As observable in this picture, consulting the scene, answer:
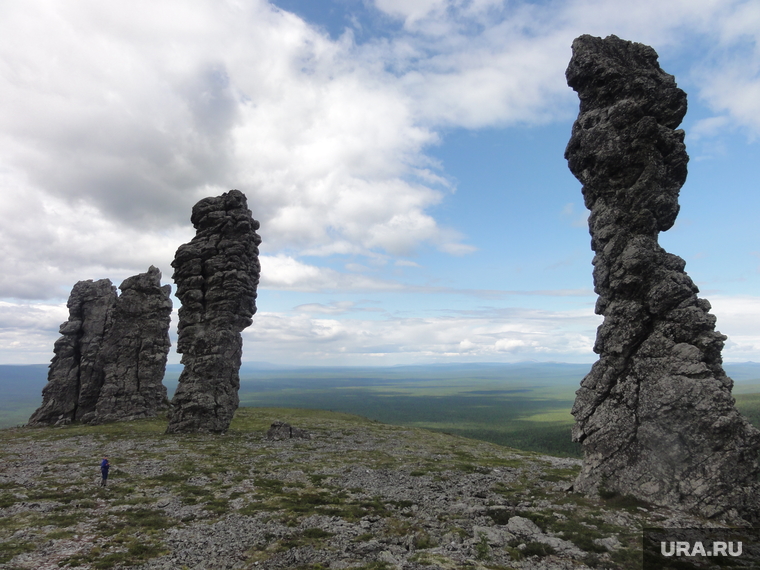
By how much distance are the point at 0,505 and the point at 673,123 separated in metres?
61.4

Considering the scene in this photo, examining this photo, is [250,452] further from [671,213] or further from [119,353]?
[671,213]

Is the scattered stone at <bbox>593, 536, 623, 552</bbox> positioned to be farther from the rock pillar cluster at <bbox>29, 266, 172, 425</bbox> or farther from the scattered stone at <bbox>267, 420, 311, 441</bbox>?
the rock pillar cluster at <bbox>29, 266, 172, 425</bbox>

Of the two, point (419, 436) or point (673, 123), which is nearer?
point (673, 123)

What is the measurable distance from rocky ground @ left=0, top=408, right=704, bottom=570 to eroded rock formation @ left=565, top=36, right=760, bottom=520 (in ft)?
10.5

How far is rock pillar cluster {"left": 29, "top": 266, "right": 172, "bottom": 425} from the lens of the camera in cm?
7469

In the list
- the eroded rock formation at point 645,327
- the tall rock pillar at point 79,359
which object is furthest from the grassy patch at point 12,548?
the tall rock pillar at point 79,359

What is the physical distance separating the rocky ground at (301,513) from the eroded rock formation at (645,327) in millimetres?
3214

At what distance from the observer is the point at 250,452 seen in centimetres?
4847

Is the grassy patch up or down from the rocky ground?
up

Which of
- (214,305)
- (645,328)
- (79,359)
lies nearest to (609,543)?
(645,328)

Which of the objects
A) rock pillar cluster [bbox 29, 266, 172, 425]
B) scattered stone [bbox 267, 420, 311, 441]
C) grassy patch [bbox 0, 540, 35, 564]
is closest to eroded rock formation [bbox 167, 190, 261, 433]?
scattered stone [bbox 267, 420, 311, 441]

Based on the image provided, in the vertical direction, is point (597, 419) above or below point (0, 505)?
above

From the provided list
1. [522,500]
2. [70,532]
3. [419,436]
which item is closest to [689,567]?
[522,500]

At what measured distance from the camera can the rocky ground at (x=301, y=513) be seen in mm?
20484
